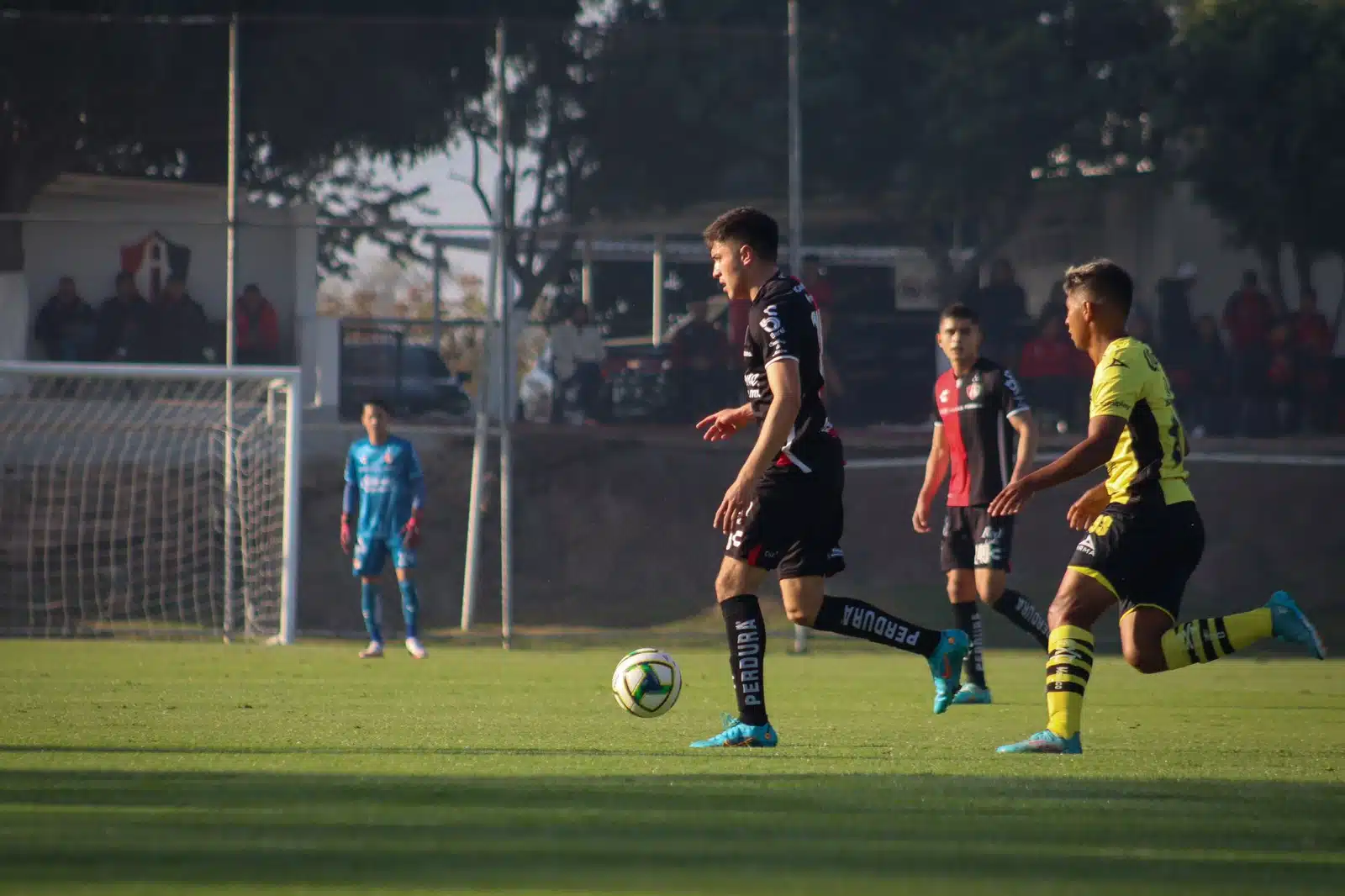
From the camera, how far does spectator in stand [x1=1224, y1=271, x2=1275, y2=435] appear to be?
1800 centimetres

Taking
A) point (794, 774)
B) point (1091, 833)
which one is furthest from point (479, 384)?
point (1091, 833)

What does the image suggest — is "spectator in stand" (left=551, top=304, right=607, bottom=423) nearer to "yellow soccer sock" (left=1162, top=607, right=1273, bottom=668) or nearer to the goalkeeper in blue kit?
the goalkeeper in blue kit

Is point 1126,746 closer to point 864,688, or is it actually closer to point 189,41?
point 864,688

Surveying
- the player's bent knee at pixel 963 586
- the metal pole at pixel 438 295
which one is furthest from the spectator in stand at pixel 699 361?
the player's bent knee at pixel 963 586

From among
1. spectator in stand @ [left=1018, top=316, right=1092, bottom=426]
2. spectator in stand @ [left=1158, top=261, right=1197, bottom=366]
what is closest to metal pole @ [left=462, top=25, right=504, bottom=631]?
spectator in stand @ [left=1018, top=316, right=1092, bottom=426]

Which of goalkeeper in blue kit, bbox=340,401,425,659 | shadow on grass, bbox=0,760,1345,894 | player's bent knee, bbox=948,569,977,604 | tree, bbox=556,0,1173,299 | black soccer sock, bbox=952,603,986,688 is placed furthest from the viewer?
tree, bbox=556,0,1173,299

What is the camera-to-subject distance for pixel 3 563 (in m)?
18.6

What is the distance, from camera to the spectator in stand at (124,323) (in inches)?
663

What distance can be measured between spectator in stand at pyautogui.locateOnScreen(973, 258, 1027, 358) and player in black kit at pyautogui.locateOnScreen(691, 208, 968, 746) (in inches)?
419

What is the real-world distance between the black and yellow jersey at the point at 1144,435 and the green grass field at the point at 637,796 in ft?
3.22

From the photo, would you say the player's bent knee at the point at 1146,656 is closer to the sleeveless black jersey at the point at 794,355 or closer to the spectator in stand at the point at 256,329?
the sleeveless black jersey at the point at 794,355

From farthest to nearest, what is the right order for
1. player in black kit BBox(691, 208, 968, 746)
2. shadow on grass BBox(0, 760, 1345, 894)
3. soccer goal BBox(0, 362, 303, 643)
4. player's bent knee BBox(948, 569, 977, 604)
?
soccer goal BBox(0, 362, 303, 643)
player's bent knee BBox(948, 569, 977, 604)
player in black kit BBox(691, 208, 968, 746)
shadow on grass BBox(0, 760, 1345, 894)

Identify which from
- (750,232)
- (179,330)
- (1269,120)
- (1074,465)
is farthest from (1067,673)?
(1269,120)

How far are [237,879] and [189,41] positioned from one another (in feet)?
48.0
